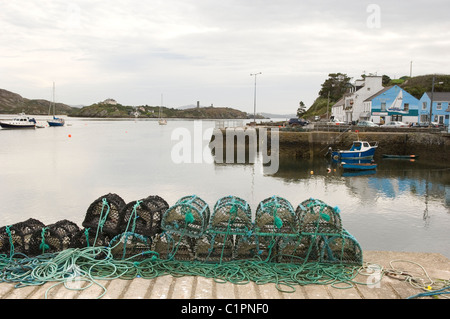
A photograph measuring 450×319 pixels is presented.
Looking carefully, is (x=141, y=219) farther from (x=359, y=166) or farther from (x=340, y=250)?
(x=359, y=166)

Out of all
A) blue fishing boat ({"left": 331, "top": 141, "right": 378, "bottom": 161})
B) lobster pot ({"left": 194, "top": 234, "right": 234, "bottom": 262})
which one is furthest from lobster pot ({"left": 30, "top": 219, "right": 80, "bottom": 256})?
blue fishing boat ({"left": 331, "top": 141, "right": 378, "bottom": 161})

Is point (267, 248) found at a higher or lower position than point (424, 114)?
lower

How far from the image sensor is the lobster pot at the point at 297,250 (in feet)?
16.3

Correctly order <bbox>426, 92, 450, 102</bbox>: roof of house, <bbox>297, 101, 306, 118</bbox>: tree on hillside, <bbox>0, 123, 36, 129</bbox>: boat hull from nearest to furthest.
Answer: <bbox>426, 92, 450, 102</bbox>: roof of house, <bbox>0, 123, 36, 129</bbox>: boat hull, <bbox>297, 101, 306, 118</bbox>: tree on hillside

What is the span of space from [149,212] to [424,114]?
4568cm

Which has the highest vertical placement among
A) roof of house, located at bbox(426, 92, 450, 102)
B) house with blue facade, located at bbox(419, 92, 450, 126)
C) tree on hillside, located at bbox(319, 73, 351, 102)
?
tree on hillside, located at bbox(319, 73, 351, 102)

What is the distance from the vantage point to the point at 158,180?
65.8ft

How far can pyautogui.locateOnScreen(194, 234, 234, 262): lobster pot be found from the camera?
492cm

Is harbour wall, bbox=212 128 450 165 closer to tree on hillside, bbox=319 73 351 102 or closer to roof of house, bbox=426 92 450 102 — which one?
roof of house, bbox=426 92 450 102

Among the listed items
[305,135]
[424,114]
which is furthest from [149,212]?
[424,114]

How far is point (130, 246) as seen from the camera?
16.4 feet

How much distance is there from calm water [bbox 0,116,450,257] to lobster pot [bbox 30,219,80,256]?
7.22m

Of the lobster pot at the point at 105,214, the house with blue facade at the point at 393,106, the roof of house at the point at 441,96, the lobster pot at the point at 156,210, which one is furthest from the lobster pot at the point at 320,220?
the roof of house at the point at 441,96
